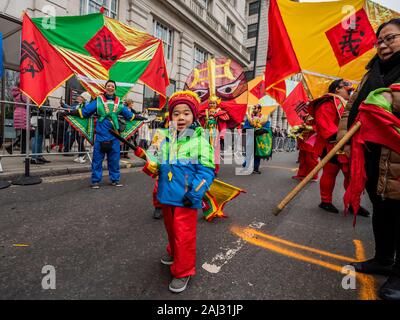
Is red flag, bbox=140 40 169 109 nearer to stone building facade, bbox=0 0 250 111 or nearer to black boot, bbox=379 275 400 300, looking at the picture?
stone building facade, bbox=0 0 250 111

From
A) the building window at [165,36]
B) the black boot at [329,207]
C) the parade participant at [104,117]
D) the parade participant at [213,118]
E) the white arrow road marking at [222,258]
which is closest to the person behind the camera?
the white arrow road marking at [222,258]

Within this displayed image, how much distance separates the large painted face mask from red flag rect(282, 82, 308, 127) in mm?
1791

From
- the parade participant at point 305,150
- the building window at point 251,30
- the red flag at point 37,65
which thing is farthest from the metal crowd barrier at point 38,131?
the building window at point 251,30

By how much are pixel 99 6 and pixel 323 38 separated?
1082cm

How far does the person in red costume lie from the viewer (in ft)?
12.1

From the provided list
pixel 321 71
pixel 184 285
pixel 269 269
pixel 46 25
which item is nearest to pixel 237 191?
pixel 269 269

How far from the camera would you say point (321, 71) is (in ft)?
12.6

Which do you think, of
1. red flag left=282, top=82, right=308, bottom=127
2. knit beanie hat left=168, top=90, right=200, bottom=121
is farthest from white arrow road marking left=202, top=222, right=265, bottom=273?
red flag left=282, top=82, right=308, bottom=127

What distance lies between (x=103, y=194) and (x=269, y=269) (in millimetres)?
3201

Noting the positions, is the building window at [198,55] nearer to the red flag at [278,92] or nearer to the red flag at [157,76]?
the red flag at [157,76]

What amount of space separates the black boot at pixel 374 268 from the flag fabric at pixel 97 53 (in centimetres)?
524

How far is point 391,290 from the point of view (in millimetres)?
A: 1859

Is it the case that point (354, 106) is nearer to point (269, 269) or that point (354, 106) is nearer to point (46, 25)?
point (269, 269)

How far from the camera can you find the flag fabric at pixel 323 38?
3666mm
